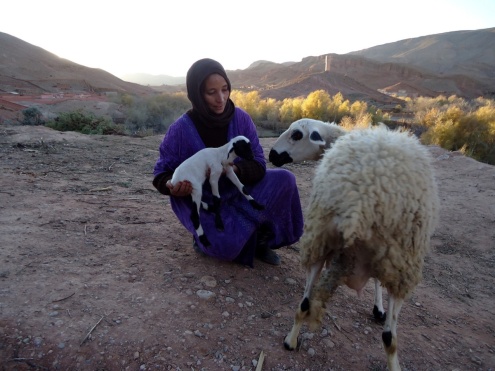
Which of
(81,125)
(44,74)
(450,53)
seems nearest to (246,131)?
(81,125)

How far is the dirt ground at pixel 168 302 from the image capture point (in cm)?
192

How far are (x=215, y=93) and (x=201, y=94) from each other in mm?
120

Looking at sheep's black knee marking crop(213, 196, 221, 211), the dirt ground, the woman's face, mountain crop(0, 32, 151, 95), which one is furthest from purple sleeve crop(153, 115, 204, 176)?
mountain crop(0, 32, 151, 95)

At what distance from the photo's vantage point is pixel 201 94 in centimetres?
269

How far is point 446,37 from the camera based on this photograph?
255 ft

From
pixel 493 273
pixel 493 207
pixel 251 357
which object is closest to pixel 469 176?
pixel 493 207

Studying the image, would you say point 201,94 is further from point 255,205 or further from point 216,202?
point 255,205

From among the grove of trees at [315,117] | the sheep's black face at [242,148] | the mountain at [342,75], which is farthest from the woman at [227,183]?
the mountain at [342,75]

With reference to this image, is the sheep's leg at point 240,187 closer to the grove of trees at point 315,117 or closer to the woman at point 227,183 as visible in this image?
the woman at point 227,183

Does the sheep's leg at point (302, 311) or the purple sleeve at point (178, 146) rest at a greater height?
the purple sleeve at point (178, 146)

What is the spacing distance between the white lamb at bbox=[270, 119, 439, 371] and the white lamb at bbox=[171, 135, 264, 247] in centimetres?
65

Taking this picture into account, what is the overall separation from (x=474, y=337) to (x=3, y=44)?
170 ft

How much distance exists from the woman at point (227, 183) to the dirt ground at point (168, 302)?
30cm

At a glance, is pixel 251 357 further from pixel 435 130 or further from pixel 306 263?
pixel 435 130
